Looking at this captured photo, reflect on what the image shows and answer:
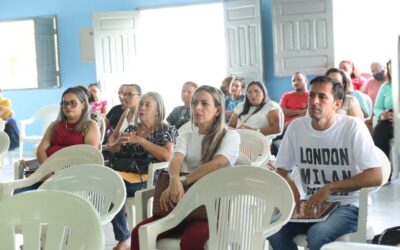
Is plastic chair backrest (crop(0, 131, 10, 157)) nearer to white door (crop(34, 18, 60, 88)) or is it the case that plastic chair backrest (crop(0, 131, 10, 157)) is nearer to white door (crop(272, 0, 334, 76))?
white door (crop(272, 0, 334, 76))

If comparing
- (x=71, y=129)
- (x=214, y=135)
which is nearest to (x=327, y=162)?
(x=214, y=135)

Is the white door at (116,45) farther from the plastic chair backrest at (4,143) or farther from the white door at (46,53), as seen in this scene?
the plastic chair backrest at (4,143)

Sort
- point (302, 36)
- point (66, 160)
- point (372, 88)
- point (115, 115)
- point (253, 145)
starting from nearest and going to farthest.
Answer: point (66, 160) < point (253, 145) < point (115, 115) < point (372, 88) < point (302, 36)

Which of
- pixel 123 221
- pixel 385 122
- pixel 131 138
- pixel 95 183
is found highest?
pixel 131 138

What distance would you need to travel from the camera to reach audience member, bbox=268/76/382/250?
10.5 ft

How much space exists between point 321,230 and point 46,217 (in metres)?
1.29

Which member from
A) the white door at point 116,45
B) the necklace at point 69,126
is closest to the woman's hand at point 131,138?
→ the necklace at point 69,126

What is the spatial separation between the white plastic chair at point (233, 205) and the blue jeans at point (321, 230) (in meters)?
0.19

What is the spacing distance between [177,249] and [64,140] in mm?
1926

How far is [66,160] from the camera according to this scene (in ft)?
14.4

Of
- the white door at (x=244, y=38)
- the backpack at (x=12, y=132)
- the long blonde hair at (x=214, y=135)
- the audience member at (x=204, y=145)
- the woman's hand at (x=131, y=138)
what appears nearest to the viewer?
the audience member at (x=204, y=145)

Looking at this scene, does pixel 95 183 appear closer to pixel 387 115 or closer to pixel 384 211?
pixel 384 211

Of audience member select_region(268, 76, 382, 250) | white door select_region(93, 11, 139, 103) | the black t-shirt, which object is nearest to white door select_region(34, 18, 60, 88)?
white door select_region(93, 11, 139, 103)

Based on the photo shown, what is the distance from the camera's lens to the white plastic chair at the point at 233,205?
296cm
